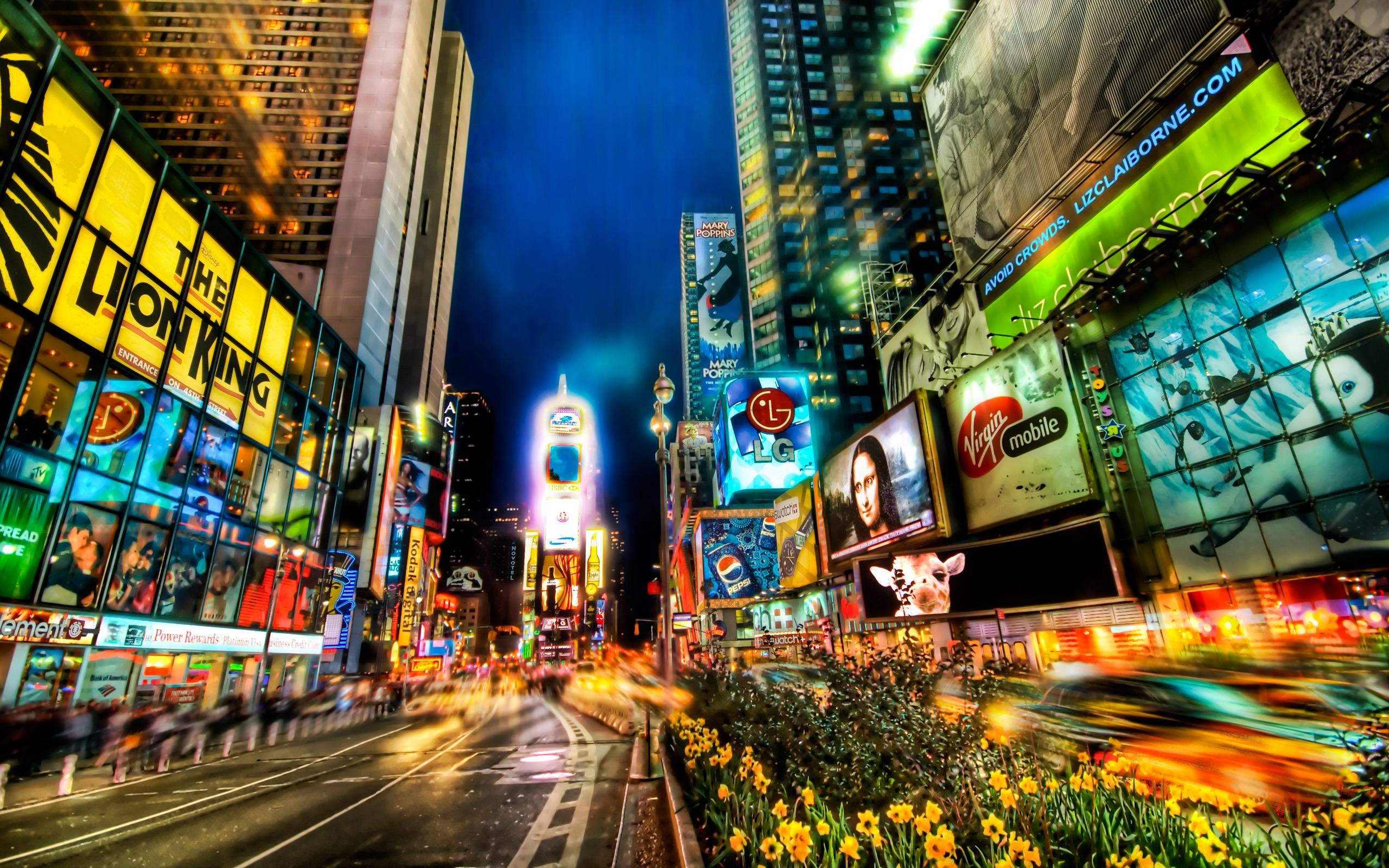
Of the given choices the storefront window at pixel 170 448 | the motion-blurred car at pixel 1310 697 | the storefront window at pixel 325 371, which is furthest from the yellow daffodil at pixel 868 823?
the storefront window at pixel 325 371

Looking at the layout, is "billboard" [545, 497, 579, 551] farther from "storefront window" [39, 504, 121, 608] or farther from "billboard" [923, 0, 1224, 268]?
"billboard" [923, 0, 1224, 268]

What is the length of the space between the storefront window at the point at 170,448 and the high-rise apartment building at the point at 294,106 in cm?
3987

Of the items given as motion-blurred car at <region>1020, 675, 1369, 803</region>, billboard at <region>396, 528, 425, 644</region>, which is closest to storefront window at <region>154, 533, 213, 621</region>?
billboard at <region>396, 528, 425, 644</region>

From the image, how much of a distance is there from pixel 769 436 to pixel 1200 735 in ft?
155

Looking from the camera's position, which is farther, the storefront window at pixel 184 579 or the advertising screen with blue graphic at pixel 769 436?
the advertising screen with blue graphic at pixel 769 436

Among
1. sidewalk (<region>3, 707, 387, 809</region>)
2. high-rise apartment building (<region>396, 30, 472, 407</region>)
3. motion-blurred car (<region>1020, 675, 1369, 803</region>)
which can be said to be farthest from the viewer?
Answer: high-rise apartment building (<region>396, 30, 472, 407</region>)

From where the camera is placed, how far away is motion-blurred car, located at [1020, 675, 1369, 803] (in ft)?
19.2

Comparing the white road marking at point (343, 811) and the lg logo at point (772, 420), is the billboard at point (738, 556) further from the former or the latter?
the white road marking at point (343, 811)

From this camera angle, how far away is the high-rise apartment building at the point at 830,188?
8088 centimetres

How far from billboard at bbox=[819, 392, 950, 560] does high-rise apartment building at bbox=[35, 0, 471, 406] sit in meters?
49.8

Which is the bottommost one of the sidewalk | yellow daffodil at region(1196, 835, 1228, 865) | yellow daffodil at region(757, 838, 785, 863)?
the sidewalk

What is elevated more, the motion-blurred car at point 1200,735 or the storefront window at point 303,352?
the storefront window at point 303,352

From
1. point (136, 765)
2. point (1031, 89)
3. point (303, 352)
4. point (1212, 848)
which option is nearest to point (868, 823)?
point (1212, 848)

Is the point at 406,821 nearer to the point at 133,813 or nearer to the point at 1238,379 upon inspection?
the point at 133,813
